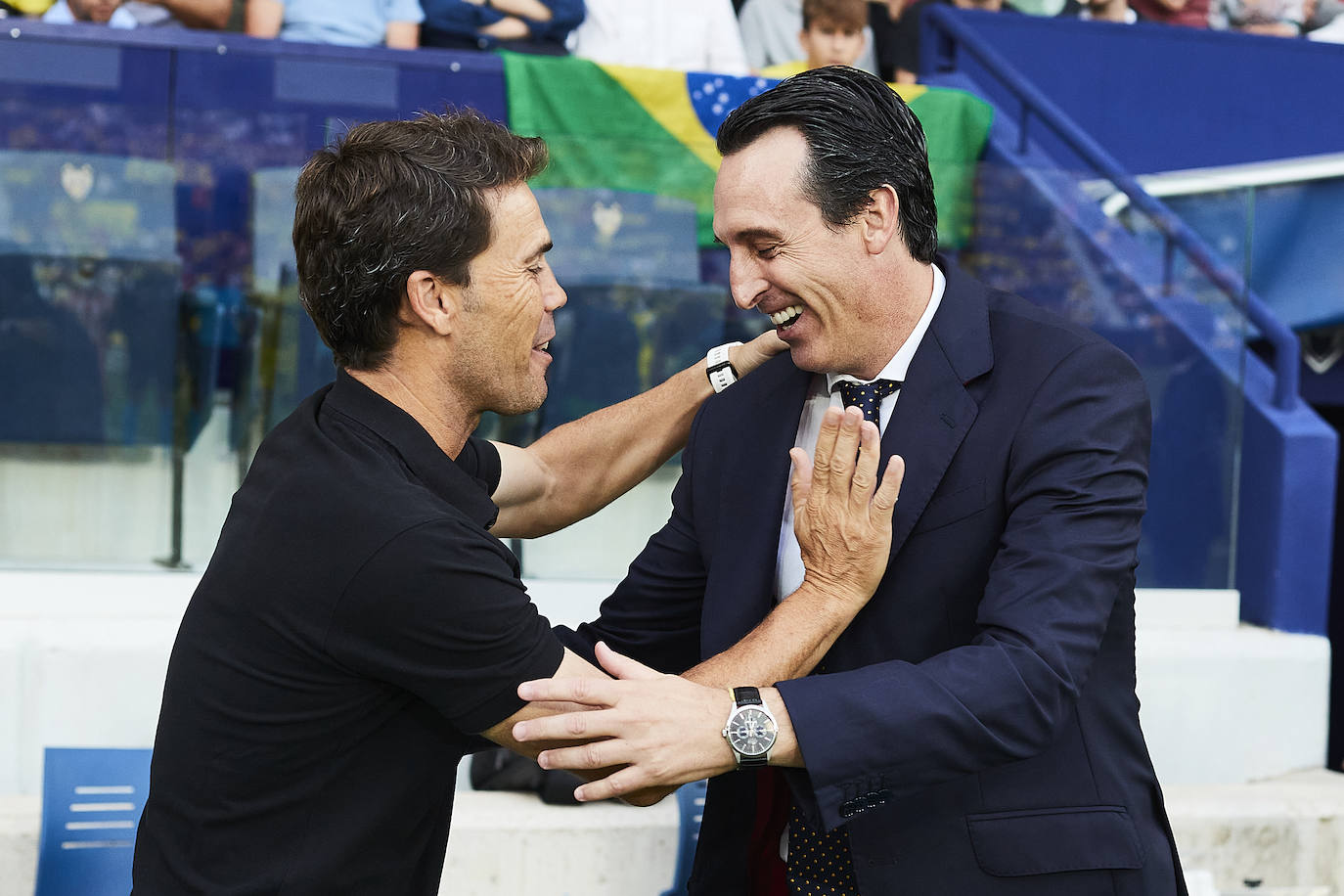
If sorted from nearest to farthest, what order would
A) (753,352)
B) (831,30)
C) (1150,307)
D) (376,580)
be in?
1. (376,580)
2. (753,352)
3. (1150,307)
4. (831,30)

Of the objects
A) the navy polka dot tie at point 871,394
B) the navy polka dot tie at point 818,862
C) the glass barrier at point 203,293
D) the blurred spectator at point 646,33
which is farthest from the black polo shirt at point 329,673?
the blurred spectator at point 646,33

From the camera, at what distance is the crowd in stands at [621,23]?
5.28m

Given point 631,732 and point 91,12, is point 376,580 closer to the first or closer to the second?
point 631,732

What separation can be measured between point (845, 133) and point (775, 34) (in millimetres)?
4705

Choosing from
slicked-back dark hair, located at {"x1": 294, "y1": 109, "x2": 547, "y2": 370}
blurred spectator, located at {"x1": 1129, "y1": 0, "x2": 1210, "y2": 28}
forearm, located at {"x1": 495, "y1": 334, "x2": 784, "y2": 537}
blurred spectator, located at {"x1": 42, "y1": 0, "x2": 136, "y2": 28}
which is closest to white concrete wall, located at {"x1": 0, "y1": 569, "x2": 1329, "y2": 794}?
forearm, located at {"x1": 495, "y1": 334, "x2": 784, "y2": 537}

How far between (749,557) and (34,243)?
9.33ft

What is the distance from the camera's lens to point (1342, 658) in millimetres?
7684

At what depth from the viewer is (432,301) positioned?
186 cm

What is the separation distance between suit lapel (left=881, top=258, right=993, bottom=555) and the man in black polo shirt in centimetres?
11

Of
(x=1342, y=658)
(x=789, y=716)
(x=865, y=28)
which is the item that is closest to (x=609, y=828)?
(x=789, y=716)

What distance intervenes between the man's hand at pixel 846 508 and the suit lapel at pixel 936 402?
6 cm

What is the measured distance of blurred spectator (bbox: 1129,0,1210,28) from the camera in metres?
7.33

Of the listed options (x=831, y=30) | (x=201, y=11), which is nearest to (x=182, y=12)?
(x=201, y=11)

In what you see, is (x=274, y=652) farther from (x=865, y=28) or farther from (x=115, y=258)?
(x=865, y=28)
